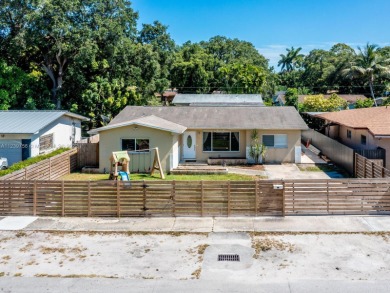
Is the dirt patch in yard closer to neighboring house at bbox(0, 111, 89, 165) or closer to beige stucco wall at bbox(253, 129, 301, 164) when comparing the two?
neighboring house at bbox(0, 111, 89, 165)

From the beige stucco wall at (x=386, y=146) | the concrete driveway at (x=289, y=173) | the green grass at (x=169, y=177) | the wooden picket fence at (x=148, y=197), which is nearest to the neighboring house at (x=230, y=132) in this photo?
the concrete driveway at (x=289, y=173)

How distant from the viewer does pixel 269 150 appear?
2475 centimetres

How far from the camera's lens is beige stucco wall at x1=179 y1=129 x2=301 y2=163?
2462cm

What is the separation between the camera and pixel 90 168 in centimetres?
2214

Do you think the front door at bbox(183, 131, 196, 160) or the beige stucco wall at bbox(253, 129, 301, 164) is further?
the front door at bbox(183, 131, 196, 160)

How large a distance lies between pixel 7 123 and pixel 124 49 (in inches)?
654

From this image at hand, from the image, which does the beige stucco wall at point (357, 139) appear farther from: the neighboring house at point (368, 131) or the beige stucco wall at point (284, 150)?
the beige stucco wall at point (284, 150)

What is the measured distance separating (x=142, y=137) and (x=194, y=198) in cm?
916

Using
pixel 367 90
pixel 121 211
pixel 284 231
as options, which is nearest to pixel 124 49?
pixel 121 211

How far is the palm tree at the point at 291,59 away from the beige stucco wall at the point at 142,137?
8018cm

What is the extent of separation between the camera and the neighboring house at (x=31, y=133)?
22000mm

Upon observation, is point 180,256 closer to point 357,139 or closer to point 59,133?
point 357,139

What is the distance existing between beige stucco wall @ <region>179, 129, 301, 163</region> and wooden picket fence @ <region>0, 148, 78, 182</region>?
6.74m

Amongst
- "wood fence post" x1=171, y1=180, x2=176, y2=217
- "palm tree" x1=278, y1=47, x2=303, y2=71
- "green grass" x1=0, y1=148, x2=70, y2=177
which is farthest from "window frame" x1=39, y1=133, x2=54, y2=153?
"palm tree" x1=278, y1=47, x2=303, y2=71
